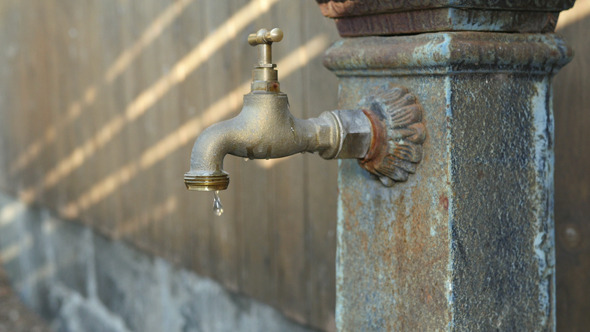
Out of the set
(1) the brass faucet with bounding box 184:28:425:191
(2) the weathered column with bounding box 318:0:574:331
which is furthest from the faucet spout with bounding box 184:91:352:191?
(2) the weathered column with bounding box 318:0:574:331

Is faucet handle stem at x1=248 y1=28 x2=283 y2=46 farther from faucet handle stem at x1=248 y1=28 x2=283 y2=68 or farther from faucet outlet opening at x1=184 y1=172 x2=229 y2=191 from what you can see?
faucet outlet opening at x1=184 y1=172 x2=229 y2=191

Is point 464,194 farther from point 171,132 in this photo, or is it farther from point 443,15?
point 171,132

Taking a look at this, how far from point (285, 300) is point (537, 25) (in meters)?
1.41

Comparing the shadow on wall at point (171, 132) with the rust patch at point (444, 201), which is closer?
the rust patch at point (444, 201)

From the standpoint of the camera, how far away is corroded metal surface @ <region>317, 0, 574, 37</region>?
123 cm

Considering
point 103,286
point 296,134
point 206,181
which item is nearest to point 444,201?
point 296,134

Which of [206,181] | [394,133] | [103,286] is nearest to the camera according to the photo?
[206,181]

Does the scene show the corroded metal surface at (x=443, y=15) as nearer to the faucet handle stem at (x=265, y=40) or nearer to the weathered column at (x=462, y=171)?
the weathered column at (x=462, y=171)

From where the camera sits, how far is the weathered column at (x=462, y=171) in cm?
124

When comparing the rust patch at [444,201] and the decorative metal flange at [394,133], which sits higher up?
the decorative metal flange at [394,133]

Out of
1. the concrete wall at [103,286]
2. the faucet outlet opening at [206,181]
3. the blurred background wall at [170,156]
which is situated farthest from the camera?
the concrete wall at [103,286]

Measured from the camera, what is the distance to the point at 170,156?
3.11 m

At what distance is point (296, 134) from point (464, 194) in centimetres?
31

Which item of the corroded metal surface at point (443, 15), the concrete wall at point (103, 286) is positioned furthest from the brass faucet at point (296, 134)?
the concrete wall at point (103, 286)
